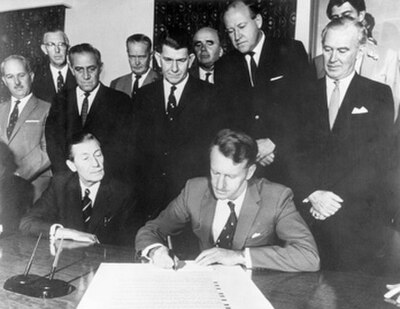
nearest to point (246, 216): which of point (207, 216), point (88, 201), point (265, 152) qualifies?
point (207, 216)

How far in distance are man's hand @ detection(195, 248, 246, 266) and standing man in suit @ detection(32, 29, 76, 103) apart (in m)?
1.13

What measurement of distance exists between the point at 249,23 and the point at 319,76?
37cm

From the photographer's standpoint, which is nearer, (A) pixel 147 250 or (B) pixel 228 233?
(A) pixel 147 250

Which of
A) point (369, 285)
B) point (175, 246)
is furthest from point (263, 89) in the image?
point (369, 285)

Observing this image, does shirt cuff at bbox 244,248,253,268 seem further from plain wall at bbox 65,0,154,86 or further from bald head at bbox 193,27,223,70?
plain wall at bbox 65,0,154,86

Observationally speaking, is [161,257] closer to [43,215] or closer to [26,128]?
[43,215]

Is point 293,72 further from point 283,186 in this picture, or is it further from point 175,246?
point 175,246

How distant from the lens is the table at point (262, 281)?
123 cm

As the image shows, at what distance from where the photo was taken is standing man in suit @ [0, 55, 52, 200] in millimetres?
2207

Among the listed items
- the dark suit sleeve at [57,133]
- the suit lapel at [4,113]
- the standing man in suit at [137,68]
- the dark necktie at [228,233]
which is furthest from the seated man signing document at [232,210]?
the suit lapel at [4,113]

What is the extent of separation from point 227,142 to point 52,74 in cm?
92

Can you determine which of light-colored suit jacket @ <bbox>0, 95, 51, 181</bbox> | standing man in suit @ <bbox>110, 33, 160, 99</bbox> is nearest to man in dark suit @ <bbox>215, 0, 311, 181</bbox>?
standing man in suit @ <bbox>110, 33, 160, 99</bbox>

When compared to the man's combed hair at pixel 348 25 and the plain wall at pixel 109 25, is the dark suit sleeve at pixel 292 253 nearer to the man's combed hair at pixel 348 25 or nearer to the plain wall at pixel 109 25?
the man's combed hair at pixel 348 25

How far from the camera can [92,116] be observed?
2170 millimetres
